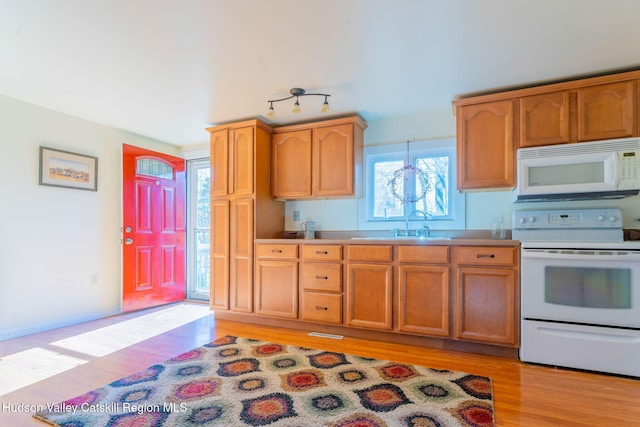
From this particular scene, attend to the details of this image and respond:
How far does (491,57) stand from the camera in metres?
2.30

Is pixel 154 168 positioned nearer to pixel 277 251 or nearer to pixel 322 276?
pixel 277 251

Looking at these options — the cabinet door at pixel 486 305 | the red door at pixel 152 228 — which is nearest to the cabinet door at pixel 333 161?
the cabinet door at pixel 486 305

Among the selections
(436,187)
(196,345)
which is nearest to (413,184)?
(436,187)

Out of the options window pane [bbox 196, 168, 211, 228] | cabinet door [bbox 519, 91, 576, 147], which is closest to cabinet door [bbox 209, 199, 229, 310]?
window pane [bbox 196, 168, 211, 228]

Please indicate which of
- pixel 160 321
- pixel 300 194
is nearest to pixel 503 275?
pixel 300 194

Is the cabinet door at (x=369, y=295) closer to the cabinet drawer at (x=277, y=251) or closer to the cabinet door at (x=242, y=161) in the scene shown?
the cabinet drawer at (x=277, y=251)

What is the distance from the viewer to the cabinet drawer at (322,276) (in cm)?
313

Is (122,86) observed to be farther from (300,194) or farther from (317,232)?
(317,232)

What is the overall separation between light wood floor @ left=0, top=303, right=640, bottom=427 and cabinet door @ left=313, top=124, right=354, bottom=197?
1.46 meters

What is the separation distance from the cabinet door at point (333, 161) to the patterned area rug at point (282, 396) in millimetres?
1638

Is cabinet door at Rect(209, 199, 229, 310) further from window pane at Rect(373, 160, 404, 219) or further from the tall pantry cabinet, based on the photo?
window pane at Rect(373, 160, 404, 219)

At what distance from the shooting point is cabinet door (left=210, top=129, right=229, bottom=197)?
369 centimetres

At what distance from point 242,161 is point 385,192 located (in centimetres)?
158

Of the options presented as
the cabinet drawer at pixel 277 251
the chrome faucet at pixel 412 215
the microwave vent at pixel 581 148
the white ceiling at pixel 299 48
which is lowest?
the cabinet drawer at pixel 277 251
